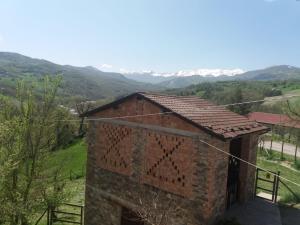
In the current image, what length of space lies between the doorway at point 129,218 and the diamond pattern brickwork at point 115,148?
153 centimetres

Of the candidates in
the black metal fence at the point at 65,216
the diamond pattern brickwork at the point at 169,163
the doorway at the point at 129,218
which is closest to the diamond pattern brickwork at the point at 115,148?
the diamond pattern brickwork at the point at 169,163

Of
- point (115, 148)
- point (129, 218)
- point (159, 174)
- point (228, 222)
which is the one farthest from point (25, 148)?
point (228, 222)

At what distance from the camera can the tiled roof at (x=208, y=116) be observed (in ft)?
33.4

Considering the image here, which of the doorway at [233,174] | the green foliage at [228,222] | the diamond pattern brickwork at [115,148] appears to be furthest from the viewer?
the diamond pattern brickwork at [115,148]

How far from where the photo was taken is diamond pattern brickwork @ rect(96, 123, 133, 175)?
12.2 metres

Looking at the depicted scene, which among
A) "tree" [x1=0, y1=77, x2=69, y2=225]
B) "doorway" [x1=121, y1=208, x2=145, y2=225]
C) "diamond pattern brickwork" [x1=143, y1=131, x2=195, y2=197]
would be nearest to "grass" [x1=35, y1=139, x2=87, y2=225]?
"tree" [x1=0, y1=77, x2=69, y2=225]

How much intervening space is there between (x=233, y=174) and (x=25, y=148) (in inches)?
323

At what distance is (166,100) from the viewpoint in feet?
38.8

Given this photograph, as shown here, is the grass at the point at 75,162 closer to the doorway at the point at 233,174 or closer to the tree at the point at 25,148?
the tree at the point at 25,148

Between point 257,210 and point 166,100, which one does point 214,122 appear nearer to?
point 166,100

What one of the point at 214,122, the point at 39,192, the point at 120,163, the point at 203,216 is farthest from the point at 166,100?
the point at 39,192

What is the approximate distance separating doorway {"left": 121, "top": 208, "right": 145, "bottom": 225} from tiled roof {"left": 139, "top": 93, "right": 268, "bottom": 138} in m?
4.46

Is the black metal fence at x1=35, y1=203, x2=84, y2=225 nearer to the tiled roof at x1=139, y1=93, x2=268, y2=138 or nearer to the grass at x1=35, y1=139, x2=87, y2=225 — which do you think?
the grass at x1=35, y1=139, x2=87, y2=225

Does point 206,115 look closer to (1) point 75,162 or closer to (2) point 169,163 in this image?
(2) point 169,163
